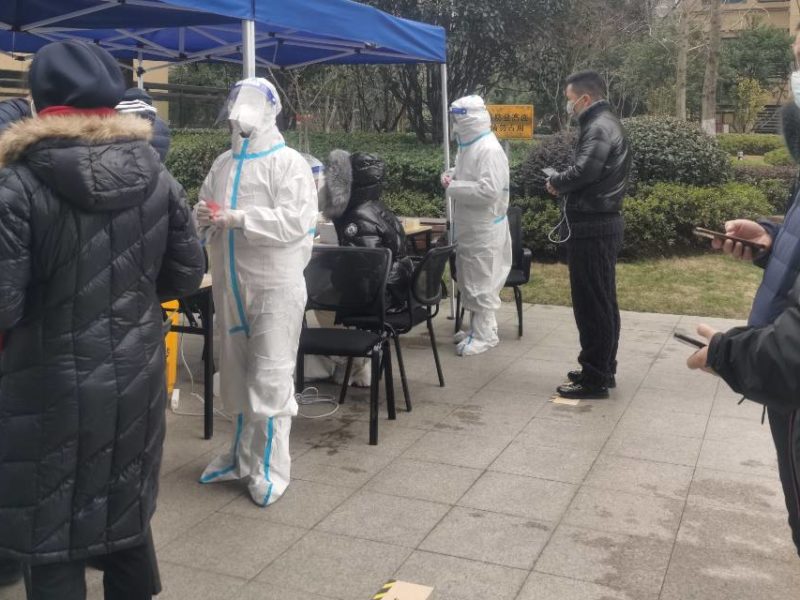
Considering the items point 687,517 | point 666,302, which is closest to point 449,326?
point 666,302

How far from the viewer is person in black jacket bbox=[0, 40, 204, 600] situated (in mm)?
2342

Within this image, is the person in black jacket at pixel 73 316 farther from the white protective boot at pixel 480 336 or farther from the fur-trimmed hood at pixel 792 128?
the white protective boot at pixel 480 336

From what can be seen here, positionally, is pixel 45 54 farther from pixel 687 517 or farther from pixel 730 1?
pixel 730 1

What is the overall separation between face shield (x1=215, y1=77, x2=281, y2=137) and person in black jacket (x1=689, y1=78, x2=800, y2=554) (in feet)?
6.74

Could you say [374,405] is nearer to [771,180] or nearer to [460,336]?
[460,336]

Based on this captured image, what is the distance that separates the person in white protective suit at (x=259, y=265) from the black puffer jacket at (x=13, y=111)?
84cm

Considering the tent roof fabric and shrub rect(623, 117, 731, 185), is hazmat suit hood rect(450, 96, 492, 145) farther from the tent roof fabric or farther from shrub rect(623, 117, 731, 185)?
shrub rect(623, 117, 731, 185)

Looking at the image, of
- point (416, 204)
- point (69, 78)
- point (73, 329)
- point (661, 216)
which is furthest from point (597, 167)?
point (416, 204)

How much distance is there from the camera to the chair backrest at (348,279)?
501cm

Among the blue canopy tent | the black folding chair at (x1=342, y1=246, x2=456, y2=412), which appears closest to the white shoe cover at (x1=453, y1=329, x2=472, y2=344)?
the blue canopy tent

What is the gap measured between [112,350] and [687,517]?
2.59 metres

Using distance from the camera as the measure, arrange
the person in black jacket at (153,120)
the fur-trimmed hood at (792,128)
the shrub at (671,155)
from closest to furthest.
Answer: the fur-trimmed hood at (792,128), the person in black jacket at (153,120), the shrub at (671,155)

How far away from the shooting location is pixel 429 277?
18.6 ft

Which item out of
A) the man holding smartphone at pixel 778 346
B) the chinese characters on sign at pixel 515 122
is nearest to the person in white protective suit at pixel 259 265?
the man holding smartphone at pixel 778 346
